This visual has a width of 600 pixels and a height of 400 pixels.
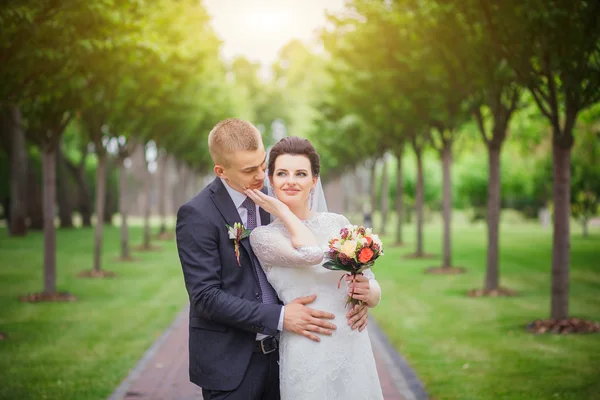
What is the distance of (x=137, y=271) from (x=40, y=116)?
6.22 m

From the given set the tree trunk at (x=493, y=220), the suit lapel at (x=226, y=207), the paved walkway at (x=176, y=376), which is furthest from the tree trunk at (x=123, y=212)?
the suit lapel at (x=226, y=207)

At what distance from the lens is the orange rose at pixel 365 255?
3.13 m

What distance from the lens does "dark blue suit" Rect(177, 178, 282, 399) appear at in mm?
3139

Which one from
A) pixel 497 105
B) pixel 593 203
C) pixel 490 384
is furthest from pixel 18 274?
pixel 593 203

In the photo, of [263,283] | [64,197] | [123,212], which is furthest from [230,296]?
[64,197]

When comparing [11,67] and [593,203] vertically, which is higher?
[11,67]

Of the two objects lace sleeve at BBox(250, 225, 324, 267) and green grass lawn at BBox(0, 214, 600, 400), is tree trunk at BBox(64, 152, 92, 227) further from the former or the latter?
lace sleeve at BBox(250, 225, 324, 267)

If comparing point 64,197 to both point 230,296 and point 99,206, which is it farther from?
point 230,296

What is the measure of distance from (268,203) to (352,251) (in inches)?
18.8

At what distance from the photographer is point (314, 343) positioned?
327cm

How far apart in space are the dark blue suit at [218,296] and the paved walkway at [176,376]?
3.50 metres

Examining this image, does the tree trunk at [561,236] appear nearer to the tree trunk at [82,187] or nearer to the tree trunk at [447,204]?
the tree trunk at [447,204]

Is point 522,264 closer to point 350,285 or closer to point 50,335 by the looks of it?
point 50,335

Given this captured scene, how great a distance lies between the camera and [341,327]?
130 inches
